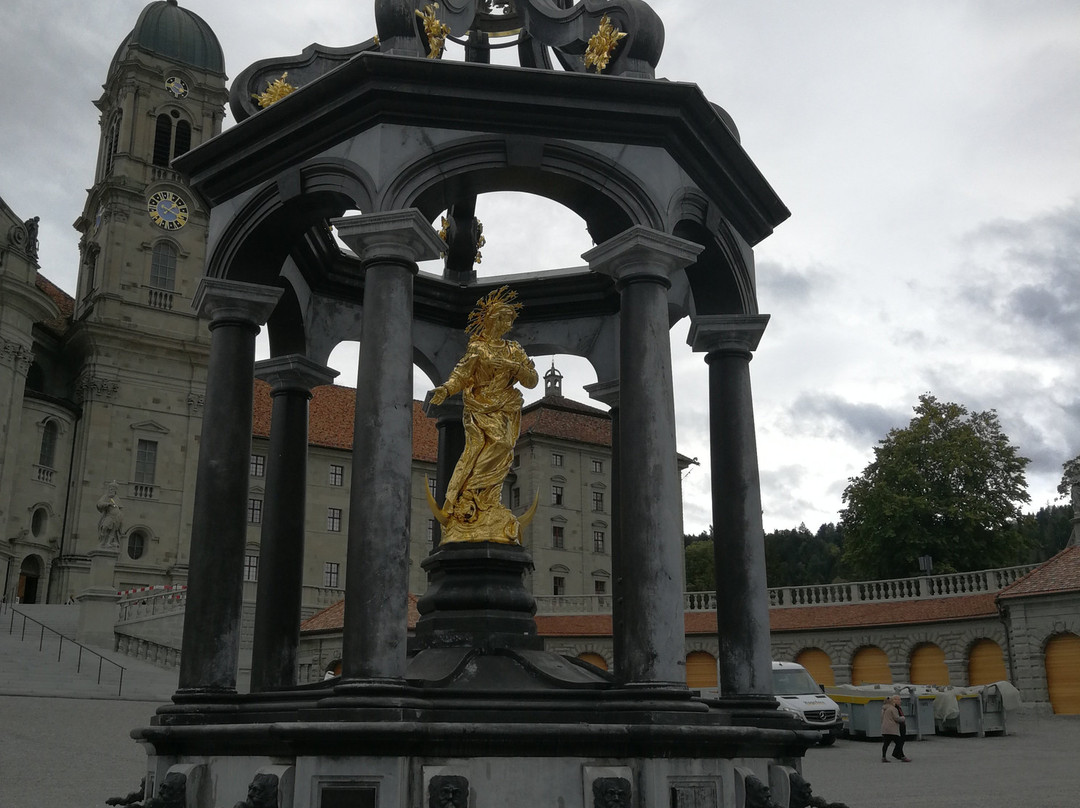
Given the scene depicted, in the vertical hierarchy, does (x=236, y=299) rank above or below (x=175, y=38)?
below

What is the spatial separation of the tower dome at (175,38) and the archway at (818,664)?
5294 centimetres

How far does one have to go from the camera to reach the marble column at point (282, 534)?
42.6 ft

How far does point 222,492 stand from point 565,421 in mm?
65084

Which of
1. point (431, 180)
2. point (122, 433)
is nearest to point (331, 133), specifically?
point (431, 180)

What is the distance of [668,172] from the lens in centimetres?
1122

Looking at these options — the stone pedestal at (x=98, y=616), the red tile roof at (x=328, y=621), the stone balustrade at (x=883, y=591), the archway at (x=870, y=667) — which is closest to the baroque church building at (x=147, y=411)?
the red tile roof at (x=328, y=621)

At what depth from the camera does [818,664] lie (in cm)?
5153

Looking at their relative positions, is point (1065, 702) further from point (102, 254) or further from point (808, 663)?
point (102, 254)

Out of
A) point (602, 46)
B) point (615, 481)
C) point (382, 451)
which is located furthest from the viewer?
point (615, 481)

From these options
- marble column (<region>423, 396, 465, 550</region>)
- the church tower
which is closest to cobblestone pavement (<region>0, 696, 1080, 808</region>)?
marble column (<region>423, 396, 465, 550</region>)

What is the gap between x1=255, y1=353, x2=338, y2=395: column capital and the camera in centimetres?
1357

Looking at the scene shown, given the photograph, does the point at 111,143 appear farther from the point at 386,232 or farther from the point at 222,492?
the point at 386,232

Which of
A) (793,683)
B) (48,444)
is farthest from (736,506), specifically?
(48,444)

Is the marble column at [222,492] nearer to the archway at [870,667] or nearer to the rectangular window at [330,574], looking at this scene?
the archway at [870,667]
